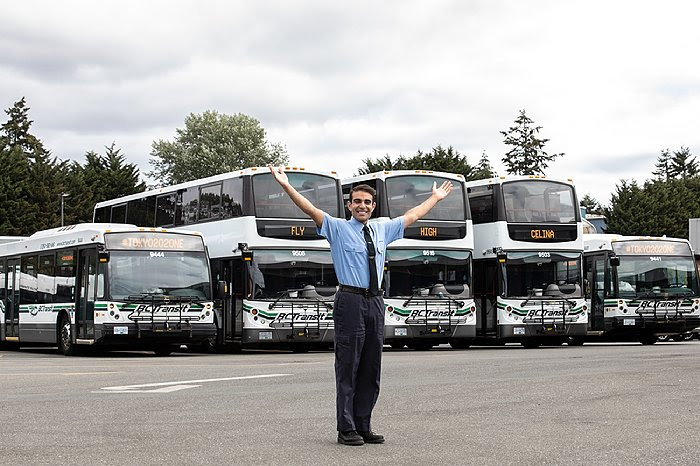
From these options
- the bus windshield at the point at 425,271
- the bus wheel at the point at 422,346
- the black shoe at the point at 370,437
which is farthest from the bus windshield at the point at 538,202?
the black shoe at the point at 370,437

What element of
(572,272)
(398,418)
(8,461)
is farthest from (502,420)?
(572,272)

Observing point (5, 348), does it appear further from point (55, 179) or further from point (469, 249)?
point (55, 179)

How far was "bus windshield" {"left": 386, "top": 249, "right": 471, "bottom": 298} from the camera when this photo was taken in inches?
1102

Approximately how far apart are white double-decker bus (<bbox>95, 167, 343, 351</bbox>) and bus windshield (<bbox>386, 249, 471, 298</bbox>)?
1.77 metres

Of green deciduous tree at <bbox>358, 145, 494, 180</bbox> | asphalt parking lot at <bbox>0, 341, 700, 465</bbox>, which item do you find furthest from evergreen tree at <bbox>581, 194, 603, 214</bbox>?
asphalt parking lot at <bbox>0, 341, 700, 465</bbox>

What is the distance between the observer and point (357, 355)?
8.98 metres

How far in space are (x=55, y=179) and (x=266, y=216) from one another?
168 ft

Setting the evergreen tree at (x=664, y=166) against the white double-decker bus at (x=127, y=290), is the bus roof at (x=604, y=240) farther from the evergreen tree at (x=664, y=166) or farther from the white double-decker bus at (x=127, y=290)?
the evergreen tree at (x=664, y=166)

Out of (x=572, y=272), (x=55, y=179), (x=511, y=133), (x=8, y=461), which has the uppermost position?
(x=511, y=133)

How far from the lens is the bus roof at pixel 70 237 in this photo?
997 inches

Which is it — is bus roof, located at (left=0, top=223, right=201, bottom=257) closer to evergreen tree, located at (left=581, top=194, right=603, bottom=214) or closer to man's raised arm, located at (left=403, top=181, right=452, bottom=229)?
man's raised arm, located at (left=403, top=181, right=452, bottom=229)

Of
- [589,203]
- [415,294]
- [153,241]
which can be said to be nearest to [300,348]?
[415,294]

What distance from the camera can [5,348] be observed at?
105ft

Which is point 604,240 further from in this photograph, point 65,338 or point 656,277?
point 65,338
